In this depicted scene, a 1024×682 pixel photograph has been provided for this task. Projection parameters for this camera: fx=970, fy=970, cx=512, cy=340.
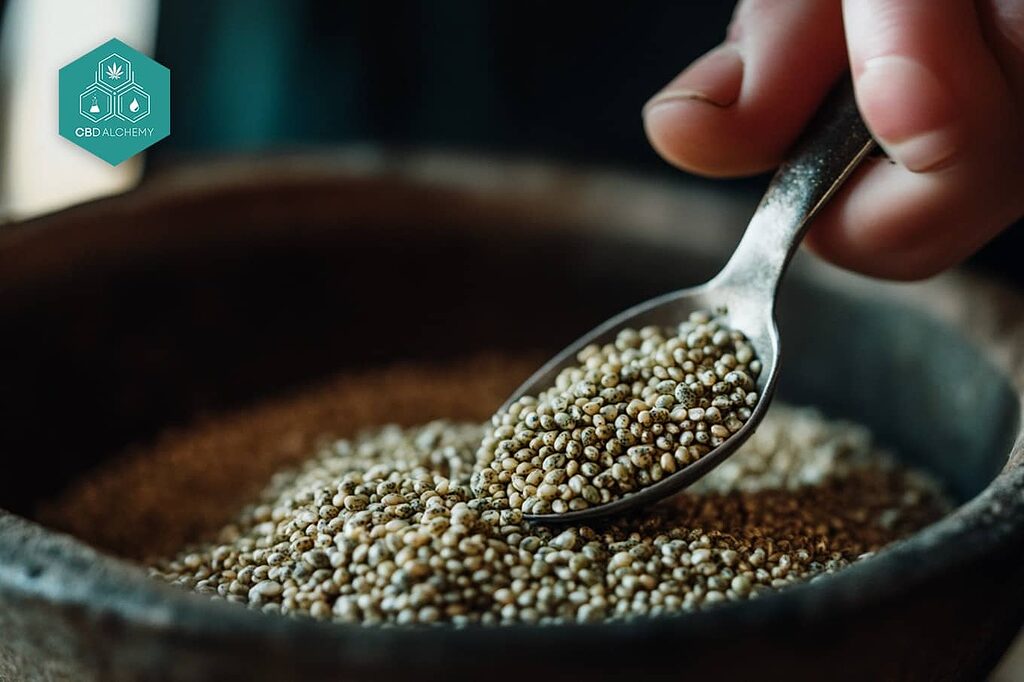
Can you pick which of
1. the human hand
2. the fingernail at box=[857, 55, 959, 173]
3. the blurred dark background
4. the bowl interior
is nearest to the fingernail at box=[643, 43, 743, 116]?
the human hand

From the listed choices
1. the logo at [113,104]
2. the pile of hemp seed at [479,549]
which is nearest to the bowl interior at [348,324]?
the logo at [113,104]

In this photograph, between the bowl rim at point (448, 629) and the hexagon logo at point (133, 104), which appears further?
the hexagon logo at point (133, 104)

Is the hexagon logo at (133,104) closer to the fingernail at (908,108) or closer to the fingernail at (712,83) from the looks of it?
the fingernail at (712,83)

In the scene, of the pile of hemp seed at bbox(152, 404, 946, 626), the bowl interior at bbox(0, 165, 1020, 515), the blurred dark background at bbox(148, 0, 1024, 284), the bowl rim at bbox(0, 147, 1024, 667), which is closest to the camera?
the bowl rim at bbox(0, 147, 1024, 667)

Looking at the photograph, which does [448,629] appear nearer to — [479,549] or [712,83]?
[479,549]

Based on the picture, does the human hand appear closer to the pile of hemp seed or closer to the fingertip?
the fingertip

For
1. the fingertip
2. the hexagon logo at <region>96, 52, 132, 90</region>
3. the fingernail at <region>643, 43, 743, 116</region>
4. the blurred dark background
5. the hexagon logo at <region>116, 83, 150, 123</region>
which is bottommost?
the blurred dark background

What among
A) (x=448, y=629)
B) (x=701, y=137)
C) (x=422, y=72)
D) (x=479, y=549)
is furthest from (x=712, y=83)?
(x=422, y=72)

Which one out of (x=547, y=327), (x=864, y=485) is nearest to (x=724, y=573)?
(x=864, y=485)
